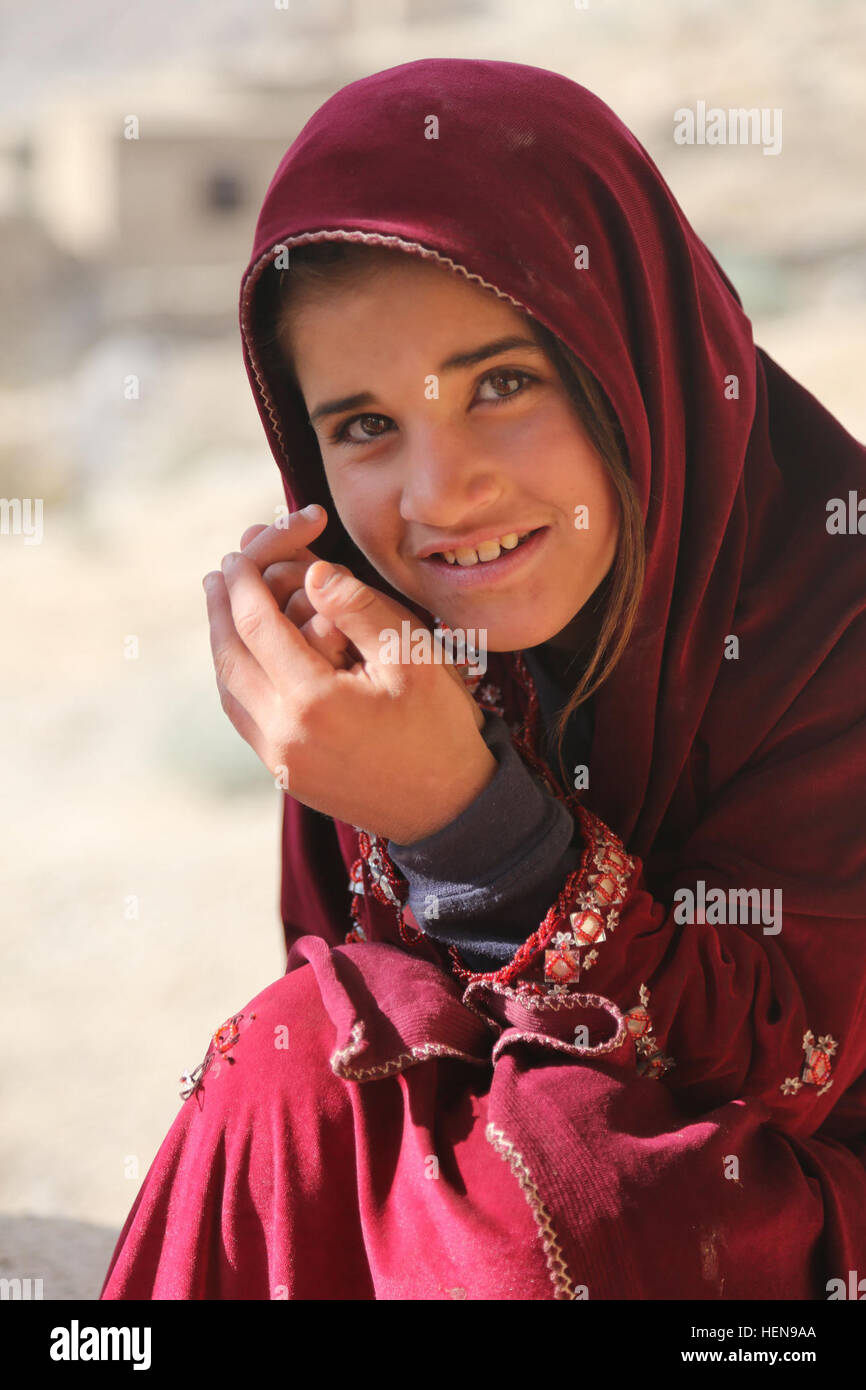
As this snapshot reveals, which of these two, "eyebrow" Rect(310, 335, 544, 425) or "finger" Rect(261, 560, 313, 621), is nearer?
"eyebrow" Rect(310, 335, 544, 425)

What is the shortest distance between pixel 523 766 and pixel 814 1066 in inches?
20.0

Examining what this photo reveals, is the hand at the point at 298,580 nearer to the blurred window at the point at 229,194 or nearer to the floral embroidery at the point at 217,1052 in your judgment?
the floral embroidery at the point at 217,1052

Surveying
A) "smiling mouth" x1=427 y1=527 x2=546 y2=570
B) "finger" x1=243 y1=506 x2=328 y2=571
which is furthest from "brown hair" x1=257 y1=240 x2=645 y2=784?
"finger" x1=243 y1=506 x2=328 y2=571

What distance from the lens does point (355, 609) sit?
1486 millimetres

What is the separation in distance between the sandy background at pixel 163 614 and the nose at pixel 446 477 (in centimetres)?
146

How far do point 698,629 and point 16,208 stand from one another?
60.0 feet

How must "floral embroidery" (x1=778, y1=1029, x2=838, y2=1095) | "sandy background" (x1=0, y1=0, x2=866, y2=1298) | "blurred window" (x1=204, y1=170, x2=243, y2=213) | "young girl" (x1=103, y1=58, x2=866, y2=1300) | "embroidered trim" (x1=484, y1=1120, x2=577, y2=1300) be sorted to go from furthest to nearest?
"blurred window" (x1=204, y1=170, x2=243, y2=213) < "sandy background" (x1=0, y1=0, x2=866, y2=1298) < "floral embroidery" (x1=778, y1=1029, x2=838, y2=1095) < "young girl" (x1=103, y1=58, x2=866, y2=1300) < "embroidered trim" (x1=484, y1=1120, x2=577, y2=1300)

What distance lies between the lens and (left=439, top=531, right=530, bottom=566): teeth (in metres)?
1.53

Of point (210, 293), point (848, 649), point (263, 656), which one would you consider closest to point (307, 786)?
point (263, 656)

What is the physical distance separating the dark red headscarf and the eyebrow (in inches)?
2.1

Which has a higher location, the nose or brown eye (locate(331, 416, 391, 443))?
brown eye (locate(331, 416, 391, 443))

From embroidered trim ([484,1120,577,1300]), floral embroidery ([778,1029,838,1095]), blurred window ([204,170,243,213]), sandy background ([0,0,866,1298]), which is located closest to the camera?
embroidered trim ([484,1120,577,1300])

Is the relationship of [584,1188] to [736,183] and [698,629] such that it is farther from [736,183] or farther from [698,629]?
[736,183]

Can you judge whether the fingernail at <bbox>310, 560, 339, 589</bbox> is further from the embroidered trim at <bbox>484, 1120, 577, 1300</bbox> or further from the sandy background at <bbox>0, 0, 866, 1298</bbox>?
the sandy background at <bbox>0, 0, 866, 1298</bbox>
